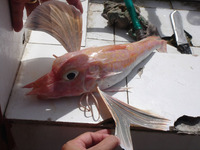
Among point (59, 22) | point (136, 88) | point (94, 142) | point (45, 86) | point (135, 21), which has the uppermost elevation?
point (59, 22)

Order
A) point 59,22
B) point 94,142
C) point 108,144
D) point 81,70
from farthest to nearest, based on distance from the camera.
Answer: point 59,22, point 81,70, point 94,142, point 108,144

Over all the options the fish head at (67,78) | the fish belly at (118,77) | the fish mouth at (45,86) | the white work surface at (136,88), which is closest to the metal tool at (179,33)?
the white work surface at (136,88)

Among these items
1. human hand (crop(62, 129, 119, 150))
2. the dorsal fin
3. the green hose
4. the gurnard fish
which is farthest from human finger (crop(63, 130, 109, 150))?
the green hose

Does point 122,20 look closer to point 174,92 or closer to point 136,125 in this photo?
point 174,92

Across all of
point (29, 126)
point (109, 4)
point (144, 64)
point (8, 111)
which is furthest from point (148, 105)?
point (109, 4)

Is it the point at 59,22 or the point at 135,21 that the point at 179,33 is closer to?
the point at 135,21

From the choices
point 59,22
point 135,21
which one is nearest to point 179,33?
point 135,21

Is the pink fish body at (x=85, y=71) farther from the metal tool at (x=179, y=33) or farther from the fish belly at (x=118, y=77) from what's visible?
the metal tool at (x=179, y=33)
